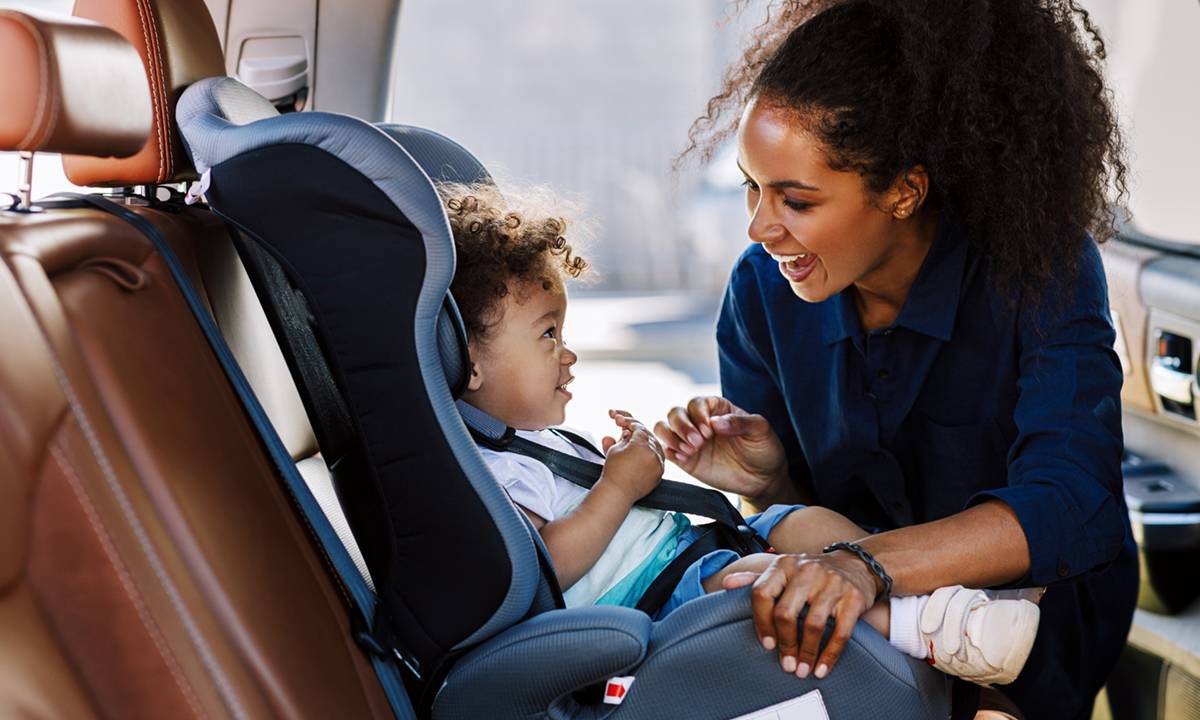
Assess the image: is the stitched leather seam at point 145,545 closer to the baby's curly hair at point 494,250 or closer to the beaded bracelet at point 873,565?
the baby's curly hair at point 494,250

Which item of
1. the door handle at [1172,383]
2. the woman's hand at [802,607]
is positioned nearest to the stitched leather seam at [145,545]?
the woman's hand at [802,607]

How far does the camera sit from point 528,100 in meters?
7.85

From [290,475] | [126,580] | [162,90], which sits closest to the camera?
[126,580]

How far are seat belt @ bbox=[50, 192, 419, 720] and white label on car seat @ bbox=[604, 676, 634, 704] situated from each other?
8.8 inches

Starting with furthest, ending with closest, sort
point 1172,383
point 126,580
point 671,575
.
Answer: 1. point 1172,383
2. point 671,575
3. point 126,580

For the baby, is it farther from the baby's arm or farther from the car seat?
the car seat

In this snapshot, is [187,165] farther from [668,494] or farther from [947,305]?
[947,305]

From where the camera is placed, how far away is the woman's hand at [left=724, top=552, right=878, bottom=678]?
1.27 metres

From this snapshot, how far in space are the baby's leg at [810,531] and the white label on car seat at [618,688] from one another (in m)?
0.46

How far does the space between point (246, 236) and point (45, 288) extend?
31 cm

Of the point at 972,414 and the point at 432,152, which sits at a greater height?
the point at 432,152

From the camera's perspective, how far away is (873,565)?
55.1 inches

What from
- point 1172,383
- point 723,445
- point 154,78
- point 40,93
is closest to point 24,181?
point 40,93

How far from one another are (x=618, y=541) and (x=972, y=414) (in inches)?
22.3
